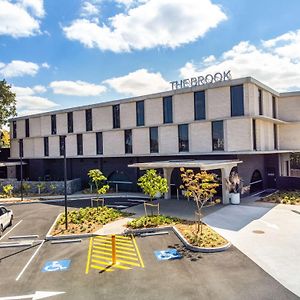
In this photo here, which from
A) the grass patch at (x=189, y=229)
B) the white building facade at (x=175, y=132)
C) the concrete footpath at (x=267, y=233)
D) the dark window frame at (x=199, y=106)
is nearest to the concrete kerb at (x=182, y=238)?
the grass patch at (x=189, y=229)

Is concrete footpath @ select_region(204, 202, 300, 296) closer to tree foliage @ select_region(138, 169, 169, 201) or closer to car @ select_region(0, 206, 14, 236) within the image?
tree foliage @ select_region(138, 169, 169, 201)

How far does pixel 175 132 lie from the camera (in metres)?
34.8

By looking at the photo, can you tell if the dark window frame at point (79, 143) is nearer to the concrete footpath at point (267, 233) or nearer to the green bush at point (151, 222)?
the green bush at point (151, 222)

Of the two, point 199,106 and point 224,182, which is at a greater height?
point 199,106

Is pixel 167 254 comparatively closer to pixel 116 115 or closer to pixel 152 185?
pixel 152 185

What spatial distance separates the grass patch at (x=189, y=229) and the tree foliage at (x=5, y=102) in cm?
3431

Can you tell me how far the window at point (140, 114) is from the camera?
37594mm

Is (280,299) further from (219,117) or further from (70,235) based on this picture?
(219,117)

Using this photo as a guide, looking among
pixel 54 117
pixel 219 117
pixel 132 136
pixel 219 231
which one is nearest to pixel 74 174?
pixel 54 117

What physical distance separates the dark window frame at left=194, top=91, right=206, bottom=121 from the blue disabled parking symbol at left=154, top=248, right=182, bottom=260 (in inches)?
778

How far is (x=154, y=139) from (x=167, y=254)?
2248 cm

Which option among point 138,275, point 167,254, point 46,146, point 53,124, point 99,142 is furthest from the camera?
point 46,146

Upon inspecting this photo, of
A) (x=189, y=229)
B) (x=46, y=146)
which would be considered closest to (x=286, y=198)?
(x=189, y=229)

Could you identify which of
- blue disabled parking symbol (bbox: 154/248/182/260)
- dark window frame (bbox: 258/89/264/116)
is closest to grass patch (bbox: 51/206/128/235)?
blue disabled parking symbol (bbox: 154/248/182/260)
